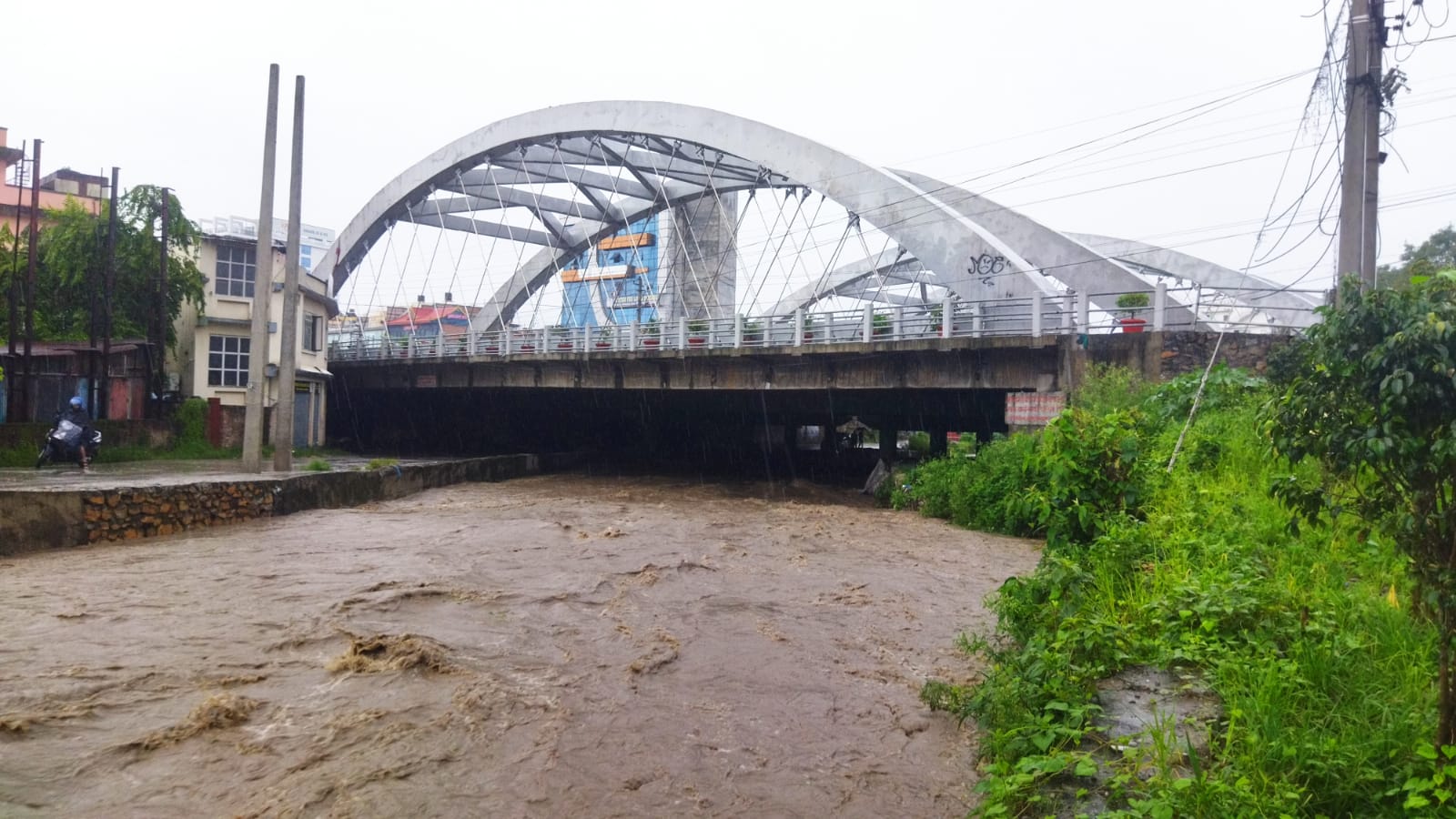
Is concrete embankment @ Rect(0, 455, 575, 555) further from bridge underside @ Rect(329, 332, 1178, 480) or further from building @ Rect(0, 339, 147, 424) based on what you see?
bridge underside @ Rect(329, 332, 1178, 480)

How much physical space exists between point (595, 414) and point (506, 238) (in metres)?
12.0

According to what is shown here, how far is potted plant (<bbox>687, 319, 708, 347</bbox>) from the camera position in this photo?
2606cm

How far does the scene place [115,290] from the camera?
→ 26.1m

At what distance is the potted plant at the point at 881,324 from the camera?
22211mm

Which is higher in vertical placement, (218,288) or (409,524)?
(218,288)

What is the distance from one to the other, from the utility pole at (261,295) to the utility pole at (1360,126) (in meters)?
16.9

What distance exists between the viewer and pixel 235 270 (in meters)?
29.4

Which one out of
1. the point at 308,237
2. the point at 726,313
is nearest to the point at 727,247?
the point at 726,313

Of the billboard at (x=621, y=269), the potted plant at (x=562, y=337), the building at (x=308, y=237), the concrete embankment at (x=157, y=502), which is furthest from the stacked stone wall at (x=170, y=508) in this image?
the building at (x=308, y=237)

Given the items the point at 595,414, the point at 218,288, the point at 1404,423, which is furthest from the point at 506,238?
the point at 1404,423

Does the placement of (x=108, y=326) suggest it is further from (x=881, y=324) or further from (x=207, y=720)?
(x=207, y=720)

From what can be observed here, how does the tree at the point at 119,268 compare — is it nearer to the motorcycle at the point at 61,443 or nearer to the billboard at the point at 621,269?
the motorcycle at the point at 61,443

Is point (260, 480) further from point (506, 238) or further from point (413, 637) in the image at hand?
point (506, 238)

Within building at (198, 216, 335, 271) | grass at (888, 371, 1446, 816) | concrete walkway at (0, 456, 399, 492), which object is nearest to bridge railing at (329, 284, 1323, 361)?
grass at (888, 371, 1446, 816)
